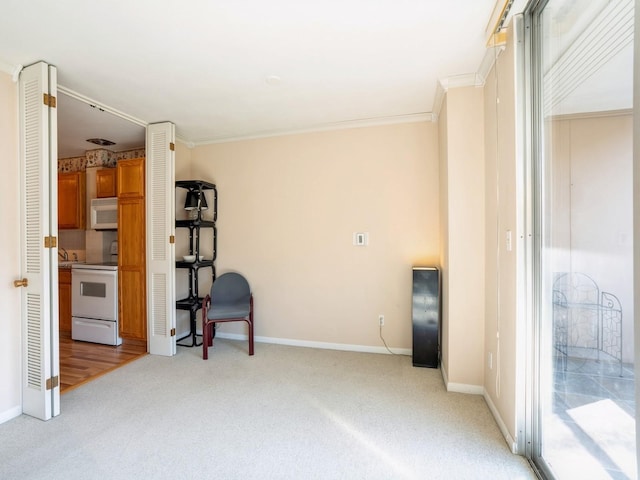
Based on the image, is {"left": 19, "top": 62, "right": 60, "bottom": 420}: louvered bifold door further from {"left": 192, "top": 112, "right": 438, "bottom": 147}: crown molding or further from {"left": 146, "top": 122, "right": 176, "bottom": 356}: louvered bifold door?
{"left": 192, "top": 112, "right": 438, "bottom": 147}: crown molding

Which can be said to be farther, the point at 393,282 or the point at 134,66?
the point at 393,282

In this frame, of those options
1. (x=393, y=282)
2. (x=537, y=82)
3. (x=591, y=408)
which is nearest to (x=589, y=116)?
(x=537, y=82)

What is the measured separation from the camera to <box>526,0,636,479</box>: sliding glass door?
1038 millimetres

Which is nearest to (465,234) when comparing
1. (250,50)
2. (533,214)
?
(533,214)

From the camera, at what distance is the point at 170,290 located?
10.4 feet

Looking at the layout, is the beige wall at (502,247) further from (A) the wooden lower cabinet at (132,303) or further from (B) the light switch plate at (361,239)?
(A) the wooden lower cabinet at (132,303)

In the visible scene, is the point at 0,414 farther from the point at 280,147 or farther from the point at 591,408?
the point at 591,408

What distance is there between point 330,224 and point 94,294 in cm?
299

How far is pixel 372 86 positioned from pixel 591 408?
2439 mm

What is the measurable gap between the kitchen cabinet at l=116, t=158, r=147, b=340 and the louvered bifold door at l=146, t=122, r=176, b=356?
208mm

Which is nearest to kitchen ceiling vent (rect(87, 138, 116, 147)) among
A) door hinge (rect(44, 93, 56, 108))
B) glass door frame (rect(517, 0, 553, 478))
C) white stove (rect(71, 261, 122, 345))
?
white stove (rect(71, 261, 122, 345))

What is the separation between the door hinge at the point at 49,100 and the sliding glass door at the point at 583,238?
314 centimetres

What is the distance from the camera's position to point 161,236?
3195 mm

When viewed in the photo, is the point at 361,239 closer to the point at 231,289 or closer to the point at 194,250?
the point at 231,289
